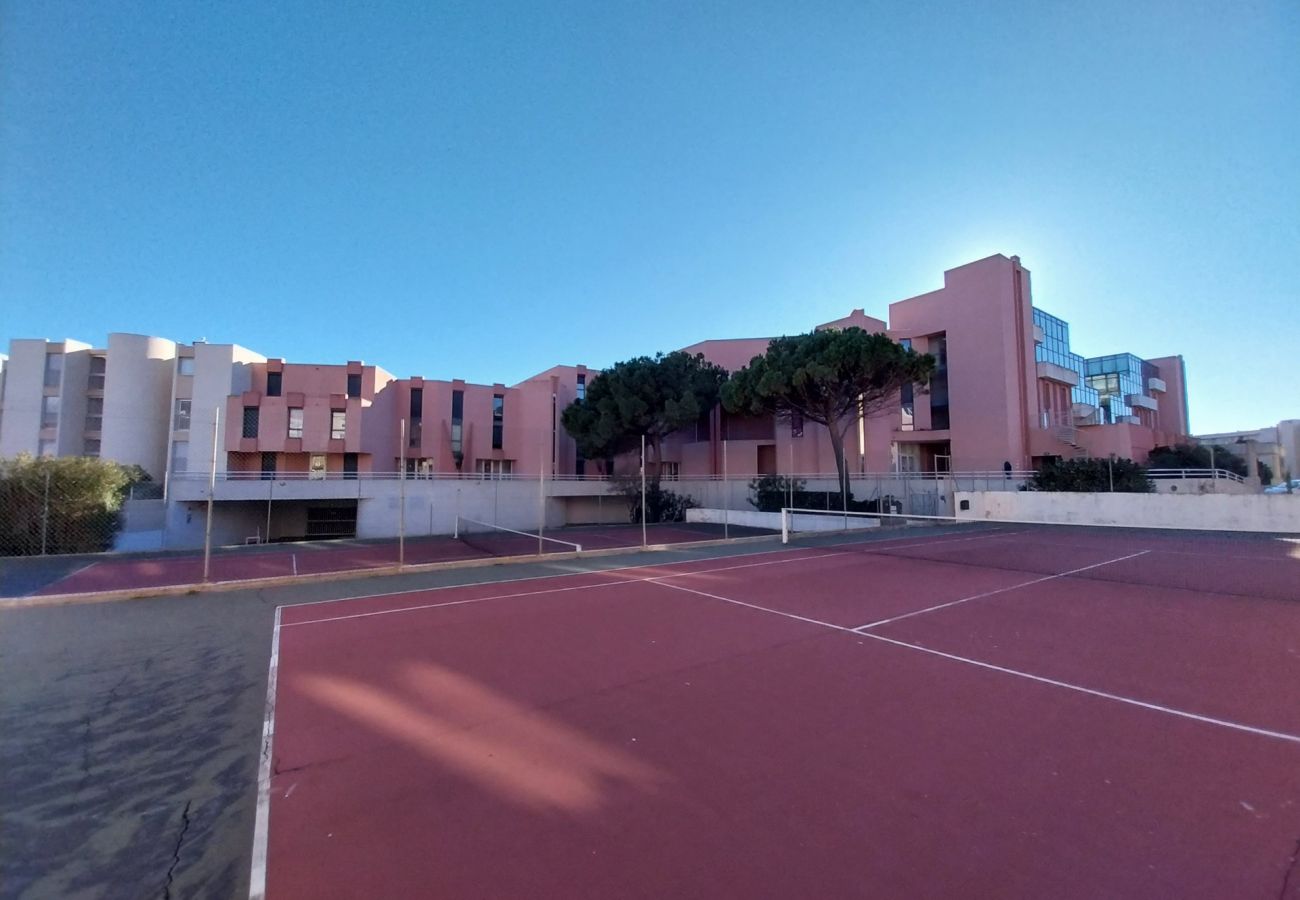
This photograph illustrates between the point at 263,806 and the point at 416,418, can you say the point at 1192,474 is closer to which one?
the point at 263,806

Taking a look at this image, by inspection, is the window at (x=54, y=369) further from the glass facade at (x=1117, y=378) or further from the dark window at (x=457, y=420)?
the glass facade at (x=1117, y=378)

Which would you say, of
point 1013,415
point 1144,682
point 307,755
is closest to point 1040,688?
point 1144,682

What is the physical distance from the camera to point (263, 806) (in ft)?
9.45

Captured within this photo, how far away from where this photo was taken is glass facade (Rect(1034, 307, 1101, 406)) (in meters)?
35.8

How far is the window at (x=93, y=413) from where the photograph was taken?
40219 mm

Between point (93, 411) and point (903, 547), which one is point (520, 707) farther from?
point (93, 411)

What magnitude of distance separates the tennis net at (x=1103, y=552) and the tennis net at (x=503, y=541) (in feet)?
24.6

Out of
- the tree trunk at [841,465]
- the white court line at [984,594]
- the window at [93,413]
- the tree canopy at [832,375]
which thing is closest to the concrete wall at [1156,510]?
the tree trunk at [841,465]

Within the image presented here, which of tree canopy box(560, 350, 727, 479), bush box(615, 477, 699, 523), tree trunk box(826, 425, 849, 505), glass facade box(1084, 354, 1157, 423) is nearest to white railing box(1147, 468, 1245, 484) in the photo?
tree trunk box(826, 425, 849, 505)

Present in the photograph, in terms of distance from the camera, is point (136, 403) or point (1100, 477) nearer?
point (1100, 477)

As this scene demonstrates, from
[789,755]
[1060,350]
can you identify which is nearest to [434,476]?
[789,755]

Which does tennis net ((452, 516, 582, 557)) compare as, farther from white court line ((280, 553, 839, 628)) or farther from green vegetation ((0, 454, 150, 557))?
green vegetation ((0, 454, 150, 557))

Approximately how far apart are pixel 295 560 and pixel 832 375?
74.0 feet

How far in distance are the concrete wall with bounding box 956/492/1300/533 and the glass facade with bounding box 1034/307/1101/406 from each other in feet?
57.6
